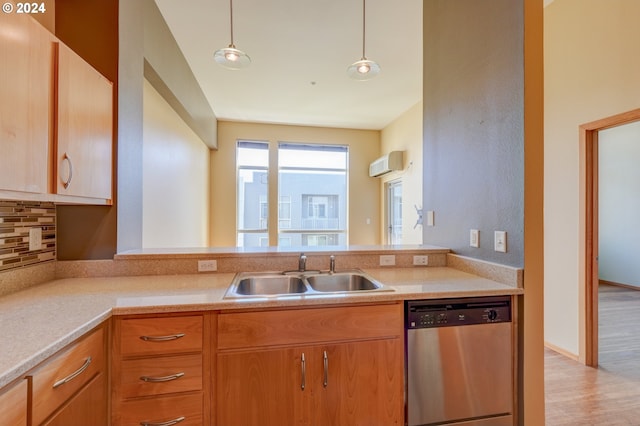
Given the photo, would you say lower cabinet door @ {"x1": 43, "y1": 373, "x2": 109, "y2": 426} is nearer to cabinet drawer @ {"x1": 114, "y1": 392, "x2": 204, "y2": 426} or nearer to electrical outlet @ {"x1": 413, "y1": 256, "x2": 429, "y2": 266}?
cabinet drawer @ {"x1": 114, "y1": 392, "x2": 204, "y2": 426}

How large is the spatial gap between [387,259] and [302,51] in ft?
8.65

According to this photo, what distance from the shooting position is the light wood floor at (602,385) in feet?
5.87

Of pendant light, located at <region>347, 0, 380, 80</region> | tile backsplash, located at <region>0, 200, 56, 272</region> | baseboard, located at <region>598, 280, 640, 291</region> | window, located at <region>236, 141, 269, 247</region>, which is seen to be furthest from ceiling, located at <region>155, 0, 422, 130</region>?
baseboard, located at <region>598, 280, 640, 291</region>

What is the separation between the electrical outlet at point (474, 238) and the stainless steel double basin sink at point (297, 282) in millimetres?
718

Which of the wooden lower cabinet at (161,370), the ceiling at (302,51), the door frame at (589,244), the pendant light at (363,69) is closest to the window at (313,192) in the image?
the ceiling at (302,51)

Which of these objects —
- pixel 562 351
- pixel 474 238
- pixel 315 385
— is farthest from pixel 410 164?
pixel 315 385

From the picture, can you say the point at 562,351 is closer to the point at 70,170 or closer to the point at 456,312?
the point at 456,312

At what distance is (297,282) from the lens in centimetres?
179

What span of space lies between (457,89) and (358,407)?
205 centimetres

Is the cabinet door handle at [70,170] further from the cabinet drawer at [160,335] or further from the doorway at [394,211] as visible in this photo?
the doorway at [394,211]

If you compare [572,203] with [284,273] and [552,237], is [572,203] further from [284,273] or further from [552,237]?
[284,273]

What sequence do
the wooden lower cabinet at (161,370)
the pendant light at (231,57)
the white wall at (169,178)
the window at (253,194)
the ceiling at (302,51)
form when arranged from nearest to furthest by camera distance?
1. the wooden lower cabinet at (161,370)
2. the pendant light at (231,57)
3. the ceiling at (302,51)
4. the white wall at (169,178)
5. the window at (253,194)

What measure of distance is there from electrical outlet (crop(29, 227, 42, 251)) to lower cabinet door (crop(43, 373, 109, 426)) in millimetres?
878

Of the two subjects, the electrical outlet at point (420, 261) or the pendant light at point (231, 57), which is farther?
the pendant light at point (231, 57)
